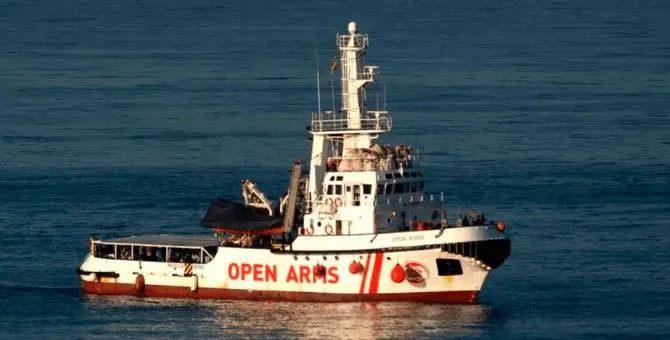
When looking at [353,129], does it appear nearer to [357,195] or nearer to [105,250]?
[357,195]

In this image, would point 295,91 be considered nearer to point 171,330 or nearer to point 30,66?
point 30,66

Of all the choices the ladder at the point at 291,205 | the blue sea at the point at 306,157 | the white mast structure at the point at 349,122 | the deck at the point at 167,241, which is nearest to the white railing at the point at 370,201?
the white mast structure at the point at 349,122

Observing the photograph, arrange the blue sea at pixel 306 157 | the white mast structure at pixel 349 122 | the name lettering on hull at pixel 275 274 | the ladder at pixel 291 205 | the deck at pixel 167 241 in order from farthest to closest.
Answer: the deck at pixel 167 241, the ladder at pixel 291 205, the white mast structure at pixel 349 122, the name lettering on hull at pixel 275 274, the blue sea at pixel 306 157

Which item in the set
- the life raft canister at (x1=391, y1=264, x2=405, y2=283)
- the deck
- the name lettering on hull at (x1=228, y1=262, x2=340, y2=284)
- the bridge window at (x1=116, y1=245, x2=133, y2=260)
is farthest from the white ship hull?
the bridge window at (x1=116, y1=245, x2=133, y2=260)

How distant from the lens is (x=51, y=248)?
10600 cm

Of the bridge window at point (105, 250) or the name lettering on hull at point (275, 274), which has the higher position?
the bridge window at point (105, 250)

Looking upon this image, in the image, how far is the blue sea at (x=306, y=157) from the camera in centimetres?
9194

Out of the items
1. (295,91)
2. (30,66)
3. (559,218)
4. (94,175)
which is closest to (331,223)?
(559,218)

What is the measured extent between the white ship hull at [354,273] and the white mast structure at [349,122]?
11.0ft

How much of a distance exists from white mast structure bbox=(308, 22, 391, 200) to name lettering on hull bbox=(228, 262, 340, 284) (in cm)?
335

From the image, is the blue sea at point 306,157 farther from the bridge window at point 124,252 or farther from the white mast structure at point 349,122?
the white mast structure at point 349,122

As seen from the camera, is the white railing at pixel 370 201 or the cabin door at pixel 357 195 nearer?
the white railing at pixel 370 201

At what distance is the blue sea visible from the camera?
302 feet

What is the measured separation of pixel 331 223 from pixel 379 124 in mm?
4705
